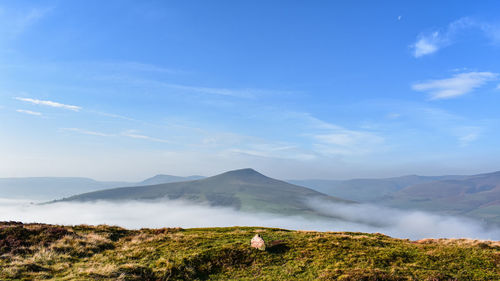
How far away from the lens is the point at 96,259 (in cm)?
2806

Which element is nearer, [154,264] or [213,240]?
[154,264]

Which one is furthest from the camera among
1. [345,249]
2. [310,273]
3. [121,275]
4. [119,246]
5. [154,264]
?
[119,246]

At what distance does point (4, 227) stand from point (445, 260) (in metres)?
49.0

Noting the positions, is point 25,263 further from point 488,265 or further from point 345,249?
point 488,265

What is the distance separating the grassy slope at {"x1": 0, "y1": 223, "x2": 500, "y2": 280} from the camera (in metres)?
23.6

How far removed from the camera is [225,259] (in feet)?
90.8

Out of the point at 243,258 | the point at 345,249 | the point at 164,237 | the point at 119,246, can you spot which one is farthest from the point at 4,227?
the point at 345,249

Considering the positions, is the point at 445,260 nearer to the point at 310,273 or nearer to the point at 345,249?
the point at 345,249

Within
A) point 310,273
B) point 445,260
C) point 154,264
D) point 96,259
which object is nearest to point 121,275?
point 154,264

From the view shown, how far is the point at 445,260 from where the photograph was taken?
2761cm

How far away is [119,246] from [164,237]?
548 centimetres

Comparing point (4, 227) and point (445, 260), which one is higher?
point (4, 227)

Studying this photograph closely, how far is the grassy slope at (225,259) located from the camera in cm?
2358

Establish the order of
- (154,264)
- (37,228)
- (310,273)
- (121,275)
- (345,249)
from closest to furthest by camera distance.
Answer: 1. (121,275)
2. (310,273)
3. (154,264)
4. (345,249)
5. (37,228)
